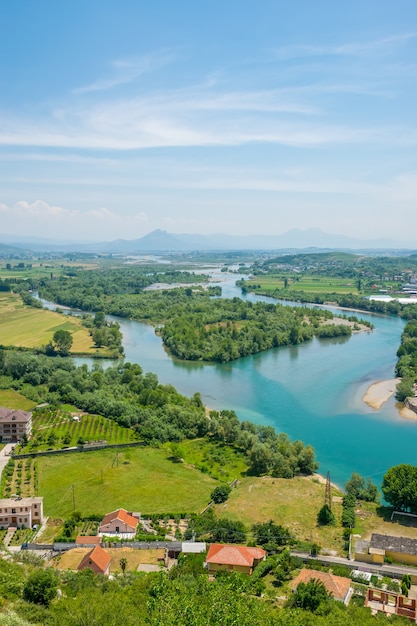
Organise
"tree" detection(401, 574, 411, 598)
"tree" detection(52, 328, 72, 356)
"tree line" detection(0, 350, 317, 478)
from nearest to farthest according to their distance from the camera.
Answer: "tree" detection(401, 574, 411, 598) → "tree line" detection(0, 350, 317, 478) → "tree" detection(52, 328, 72, 356)

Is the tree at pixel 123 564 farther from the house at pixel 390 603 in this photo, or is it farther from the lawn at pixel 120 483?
the house at pixel 390 603

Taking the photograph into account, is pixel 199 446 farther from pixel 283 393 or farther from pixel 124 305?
pixel 124 305

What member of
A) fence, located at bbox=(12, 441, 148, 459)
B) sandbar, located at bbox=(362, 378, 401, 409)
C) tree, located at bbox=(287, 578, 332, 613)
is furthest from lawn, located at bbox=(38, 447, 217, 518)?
sandbar, located at bbox=(362, 378, 401, 409)

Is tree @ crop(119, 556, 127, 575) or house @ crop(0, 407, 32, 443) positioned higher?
house @ crop(0, 407, 32, 443)

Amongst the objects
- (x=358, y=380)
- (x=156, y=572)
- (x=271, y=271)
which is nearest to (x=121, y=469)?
(x=156, y=572)

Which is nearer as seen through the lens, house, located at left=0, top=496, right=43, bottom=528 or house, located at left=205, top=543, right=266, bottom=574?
house, located at left=205, top=543, right=266, bottom=574

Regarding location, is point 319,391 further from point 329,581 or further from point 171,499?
point 329,581

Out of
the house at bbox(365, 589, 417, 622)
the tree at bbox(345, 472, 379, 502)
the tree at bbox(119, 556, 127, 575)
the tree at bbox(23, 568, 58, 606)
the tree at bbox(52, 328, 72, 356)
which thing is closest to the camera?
the tree at bbox(23, 568, 58, 606)

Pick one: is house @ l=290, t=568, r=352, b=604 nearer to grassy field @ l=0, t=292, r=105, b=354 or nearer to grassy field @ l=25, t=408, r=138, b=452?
grassy field @ l=25, t=408, r=138, b=452
